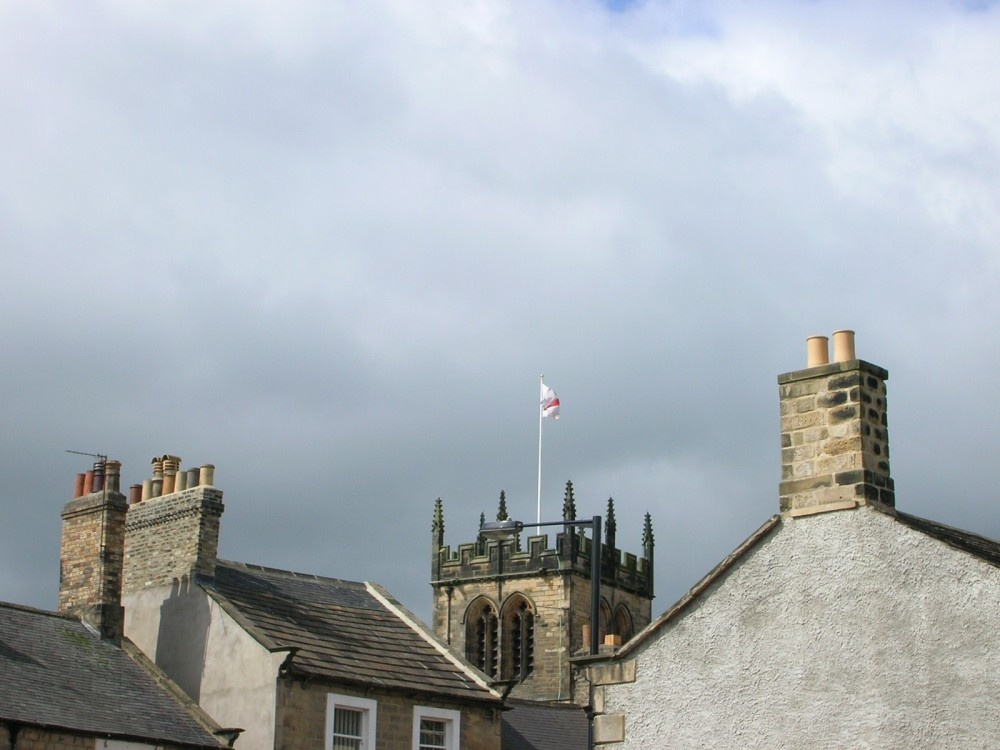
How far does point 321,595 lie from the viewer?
111ft

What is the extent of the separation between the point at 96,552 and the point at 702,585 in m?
15.5

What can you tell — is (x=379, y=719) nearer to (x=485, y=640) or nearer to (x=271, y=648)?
(x=271, y=648)

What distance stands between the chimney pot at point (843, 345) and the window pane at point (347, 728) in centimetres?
1455

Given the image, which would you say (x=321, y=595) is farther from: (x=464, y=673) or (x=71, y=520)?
(x=71, y=520)

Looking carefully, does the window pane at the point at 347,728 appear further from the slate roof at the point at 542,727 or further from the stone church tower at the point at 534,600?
the stone church tower at the point at 534,600

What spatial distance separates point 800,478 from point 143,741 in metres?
13.4

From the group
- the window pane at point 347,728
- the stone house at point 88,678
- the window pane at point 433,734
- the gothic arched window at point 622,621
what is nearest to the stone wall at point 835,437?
the stone house at point 88,678

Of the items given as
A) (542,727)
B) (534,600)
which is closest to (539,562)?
(534,600)

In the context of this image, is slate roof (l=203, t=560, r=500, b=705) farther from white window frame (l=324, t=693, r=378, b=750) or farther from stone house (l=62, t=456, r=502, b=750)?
white window frame (l=324, t=693, r=378, b=750)

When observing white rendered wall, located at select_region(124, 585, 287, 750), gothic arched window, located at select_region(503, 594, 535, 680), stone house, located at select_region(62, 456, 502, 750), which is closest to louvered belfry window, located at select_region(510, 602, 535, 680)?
gothic arched window, located at select_region(503, 594, 535, 680)

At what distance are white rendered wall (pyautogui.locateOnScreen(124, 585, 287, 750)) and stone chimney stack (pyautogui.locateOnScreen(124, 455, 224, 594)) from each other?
15.2 inches

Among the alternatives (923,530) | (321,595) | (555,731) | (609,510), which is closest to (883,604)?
(923,530)

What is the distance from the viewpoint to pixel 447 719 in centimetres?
3047

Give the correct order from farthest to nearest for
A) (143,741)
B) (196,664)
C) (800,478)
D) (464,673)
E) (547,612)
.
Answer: (547,612) < (464,673) < (196,664) < (143,741) < (800,478)
